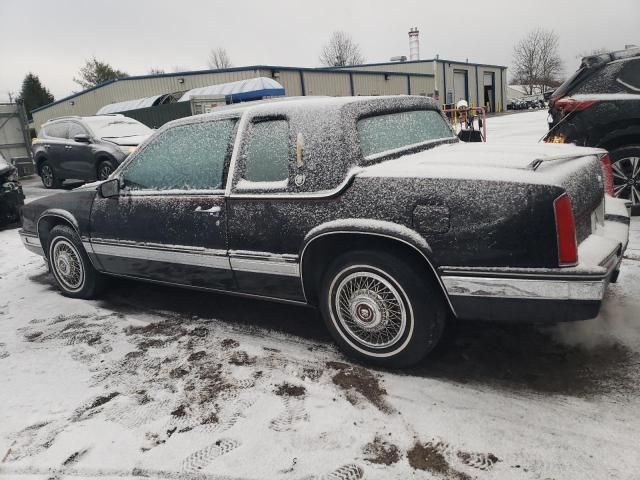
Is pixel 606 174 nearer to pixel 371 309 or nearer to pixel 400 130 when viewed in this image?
pixel 400 130

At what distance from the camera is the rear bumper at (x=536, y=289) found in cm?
240

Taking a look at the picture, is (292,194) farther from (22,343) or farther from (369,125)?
(22,343)

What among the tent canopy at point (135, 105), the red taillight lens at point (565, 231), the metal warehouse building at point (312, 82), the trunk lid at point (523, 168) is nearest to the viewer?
the red taillight lens at point (565, 231)

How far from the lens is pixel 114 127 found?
1175 centimetres

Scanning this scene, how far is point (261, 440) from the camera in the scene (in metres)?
2.42

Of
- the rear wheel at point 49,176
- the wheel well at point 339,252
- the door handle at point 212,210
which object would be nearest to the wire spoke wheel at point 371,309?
the wheel well at point 339,252

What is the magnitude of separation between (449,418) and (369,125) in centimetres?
178

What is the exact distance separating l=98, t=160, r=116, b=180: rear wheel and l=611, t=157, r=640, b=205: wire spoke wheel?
940 cm

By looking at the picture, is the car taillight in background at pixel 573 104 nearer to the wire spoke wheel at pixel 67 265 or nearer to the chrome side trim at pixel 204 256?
the chrome side trim at pixel 204 256

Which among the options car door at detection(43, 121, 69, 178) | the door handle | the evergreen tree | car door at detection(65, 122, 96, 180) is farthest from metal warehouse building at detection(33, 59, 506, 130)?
the evergreen tree

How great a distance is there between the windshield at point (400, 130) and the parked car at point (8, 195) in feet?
25.0

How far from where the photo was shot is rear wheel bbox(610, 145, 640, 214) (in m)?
5.57

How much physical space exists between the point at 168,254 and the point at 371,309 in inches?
67.1

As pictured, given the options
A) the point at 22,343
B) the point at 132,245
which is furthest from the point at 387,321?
the point at 22,343
